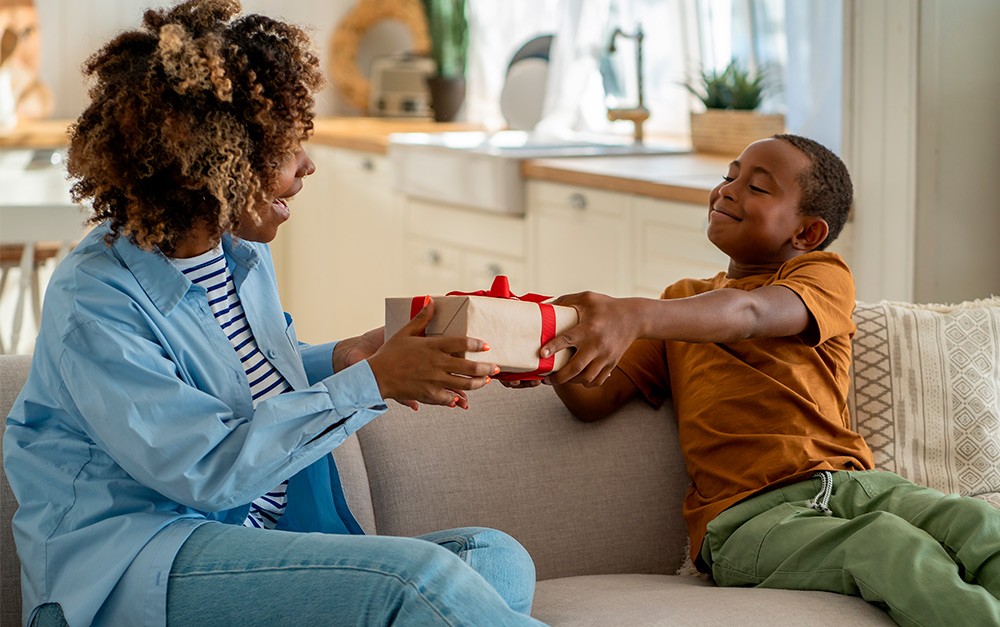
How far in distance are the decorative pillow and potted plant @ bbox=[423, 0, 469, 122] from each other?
11.2ft

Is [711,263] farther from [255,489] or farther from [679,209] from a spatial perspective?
[255,489]

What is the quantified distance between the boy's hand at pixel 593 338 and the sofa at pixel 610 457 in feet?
1.08

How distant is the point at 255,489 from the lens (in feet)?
4.25

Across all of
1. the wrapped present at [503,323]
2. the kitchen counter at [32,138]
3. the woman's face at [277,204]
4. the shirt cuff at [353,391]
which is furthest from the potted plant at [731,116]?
the kitchen counter at [32,138]

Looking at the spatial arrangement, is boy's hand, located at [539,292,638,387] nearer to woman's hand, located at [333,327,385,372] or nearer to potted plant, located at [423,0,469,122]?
woman's hand, located at [333,327,385,372]

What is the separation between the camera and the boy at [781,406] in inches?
59.1

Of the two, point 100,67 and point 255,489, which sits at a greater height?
point 100,67

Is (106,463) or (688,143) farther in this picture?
(688,143)

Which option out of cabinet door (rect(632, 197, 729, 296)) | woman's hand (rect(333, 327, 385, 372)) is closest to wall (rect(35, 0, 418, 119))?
cabinet door (rect(632, 197, 729, 296))

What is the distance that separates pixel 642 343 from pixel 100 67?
2.98 feet

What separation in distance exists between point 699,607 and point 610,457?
0.37 m

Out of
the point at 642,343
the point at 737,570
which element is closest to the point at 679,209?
the point at 642,343

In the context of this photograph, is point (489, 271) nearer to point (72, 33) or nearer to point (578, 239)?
point (578, 239)

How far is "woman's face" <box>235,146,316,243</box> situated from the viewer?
1.39 meters
